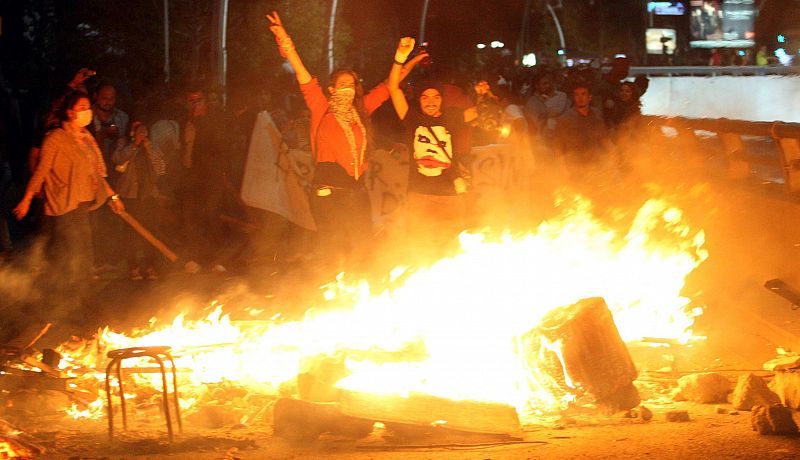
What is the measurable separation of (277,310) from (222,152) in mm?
3129

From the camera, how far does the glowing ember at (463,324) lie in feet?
22.3

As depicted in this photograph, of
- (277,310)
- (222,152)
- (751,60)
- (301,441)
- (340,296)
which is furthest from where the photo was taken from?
(751,60)

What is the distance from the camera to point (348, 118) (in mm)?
8734

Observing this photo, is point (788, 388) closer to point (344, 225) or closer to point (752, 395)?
point (752, 395)

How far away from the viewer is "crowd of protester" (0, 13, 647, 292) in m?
8.92

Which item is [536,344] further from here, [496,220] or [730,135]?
[496,220]

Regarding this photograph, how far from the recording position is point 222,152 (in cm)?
1244

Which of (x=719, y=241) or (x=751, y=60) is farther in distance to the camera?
(x=751, y=60)

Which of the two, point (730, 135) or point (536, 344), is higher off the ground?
point (730, 135)

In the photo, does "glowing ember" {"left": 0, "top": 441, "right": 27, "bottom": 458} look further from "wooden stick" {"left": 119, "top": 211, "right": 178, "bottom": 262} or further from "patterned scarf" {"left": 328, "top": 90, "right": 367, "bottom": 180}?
"wooden stick" {"left": 119, "top": 211, "right": 178, "bottom": 262}

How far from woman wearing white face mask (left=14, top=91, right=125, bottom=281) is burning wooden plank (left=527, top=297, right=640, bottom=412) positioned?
4.82 meters

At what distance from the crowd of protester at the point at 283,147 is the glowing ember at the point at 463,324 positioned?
30.8 inches

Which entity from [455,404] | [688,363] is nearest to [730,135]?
[688,363]

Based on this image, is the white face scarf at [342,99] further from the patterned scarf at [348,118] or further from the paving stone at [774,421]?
the paving stone at [774,421]
